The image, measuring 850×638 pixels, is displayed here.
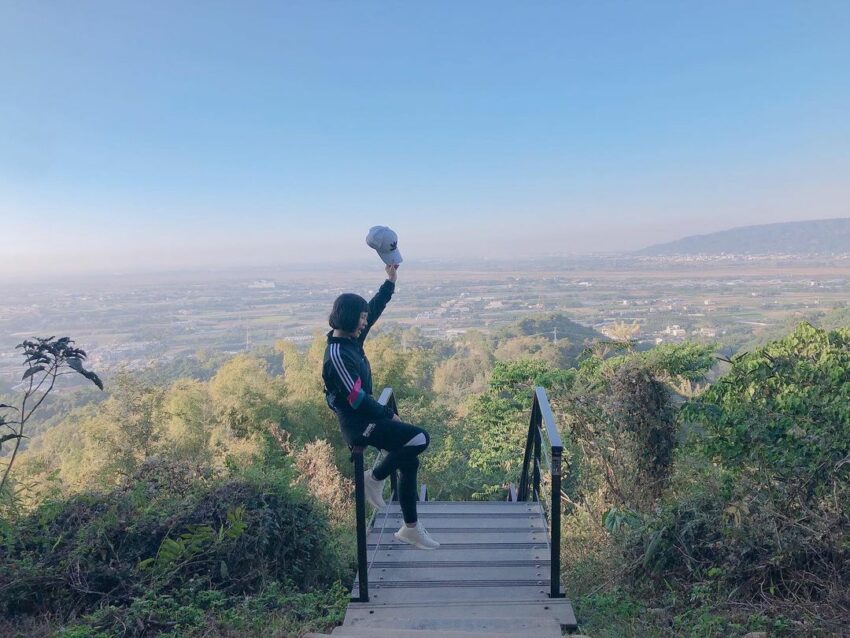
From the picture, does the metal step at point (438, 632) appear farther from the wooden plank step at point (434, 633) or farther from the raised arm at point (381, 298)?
the raised arm at point (381, 298)

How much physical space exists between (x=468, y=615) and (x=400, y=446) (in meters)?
0.98

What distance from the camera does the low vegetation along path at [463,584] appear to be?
2537 millimetres

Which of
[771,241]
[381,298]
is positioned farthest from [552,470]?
[771,241]

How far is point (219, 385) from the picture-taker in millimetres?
16547

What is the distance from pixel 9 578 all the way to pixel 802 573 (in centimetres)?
441

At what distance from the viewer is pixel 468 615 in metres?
2.64

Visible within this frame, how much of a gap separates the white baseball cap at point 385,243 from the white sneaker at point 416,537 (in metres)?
1.78

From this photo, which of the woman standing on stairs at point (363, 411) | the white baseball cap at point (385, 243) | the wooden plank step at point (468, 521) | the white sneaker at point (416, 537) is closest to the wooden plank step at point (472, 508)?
the wooden plank step at point (468, 521)

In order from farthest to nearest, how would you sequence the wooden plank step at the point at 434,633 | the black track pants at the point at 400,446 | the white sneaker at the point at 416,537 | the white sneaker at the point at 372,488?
the white sneaker at the point at 372,488 < the white sneaker at the point at 416,537 < the black track pants at the point at 400,446 < the wooden plank step at the point at 434,633

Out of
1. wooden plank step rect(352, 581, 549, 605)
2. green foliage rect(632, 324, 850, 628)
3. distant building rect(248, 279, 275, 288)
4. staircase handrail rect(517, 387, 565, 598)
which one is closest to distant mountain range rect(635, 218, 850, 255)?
distant building rect(248, 279, 275, 288)

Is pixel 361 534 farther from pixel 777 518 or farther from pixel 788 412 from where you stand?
pixel 788 412

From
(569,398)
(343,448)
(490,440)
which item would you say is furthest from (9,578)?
(343,448)

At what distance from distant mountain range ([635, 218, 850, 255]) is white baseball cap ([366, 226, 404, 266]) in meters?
83.4

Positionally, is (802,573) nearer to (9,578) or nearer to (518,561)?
(518,561)
